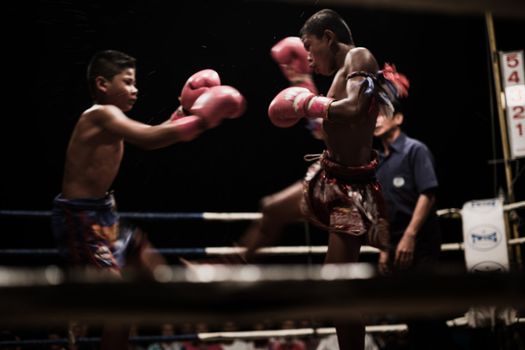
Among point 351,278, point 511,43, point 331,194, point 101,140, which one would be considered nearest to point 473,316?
point 331,194

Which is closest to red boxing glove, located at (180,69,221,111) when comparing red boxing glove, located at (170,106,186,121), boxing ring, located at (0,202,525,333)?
red boxing glove, located at (170,106,186,121)

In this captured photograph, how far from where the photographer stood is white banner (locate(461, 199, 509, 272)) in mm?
3463

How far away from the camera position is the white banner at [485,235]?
3.46 m

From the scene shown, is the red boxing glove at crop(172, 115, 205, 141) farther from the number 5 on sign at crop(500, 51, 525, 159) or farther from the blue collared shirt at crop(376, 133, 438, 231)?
the number 5 on sign at crop(500, 51, 525, 159)

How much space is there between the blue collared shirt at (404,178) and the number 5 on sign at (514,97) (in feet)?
4.05

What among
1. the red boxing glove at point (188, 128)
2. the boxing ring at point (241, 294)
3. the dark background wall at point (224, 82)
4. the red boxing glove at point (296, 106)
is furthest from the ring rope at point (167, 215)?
the boxing ring at point (241, 294)

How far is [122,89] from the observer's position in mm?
2234

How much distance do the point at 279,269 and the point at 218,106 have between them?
176cm

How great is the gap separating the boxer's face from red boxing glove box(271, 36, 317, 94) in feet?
1.89

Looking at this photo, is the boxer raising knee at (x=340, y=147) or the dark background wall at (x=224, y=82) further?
the dark background wall at (x=224, y=82)

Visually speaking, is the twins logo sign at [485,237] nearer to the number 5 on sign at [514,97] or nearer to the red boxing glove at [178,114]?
the number 5 on sign at [514,97]

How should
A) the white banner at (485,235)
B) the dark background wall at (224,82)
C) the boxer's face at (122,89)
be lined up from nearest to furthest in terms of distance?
the boxer's face at (122,89) < the dark background wall at (224,82) < the white banner at (485,235)

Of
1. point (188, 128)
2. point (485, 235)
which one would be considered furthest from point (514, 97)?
point (188, 128)

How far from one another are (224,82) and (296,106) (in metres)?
0.67
